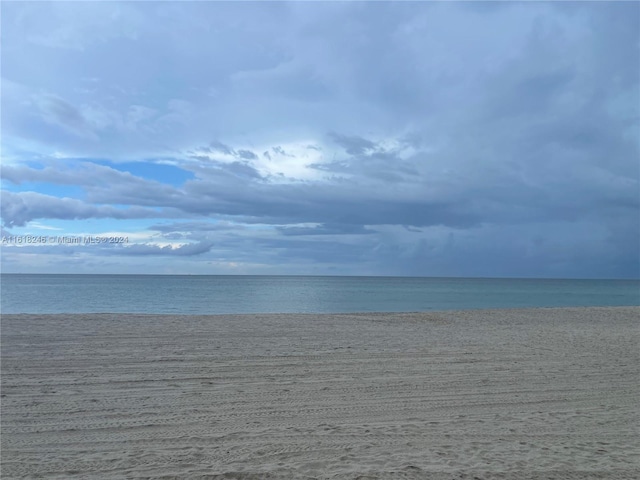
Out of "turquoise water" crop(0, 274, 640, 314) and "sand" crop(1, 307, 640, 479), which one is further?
"turquoise water" crop(0, 274, 640, 314)

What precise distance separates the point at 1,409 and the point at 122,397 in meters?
1.47

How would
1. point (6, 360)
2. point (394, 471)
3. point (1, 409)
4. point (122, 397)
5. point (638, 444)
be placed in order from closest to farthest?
1. point (394, 471)
2. point (638, 444)
3. point (1, 409)
4. point (122, 397)
5. point (6, 360)

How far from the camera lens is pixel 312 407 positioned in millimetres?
6746

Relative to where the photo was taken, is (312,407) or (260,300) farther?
(260,300)

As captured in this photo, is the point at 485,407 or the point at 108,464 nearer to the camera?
the point at 108,464

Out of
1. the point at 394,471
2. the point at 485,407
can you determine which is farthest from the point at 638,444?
the point at 394,471

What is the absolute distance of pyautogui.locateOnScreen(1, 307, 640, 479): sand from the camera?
192 inches

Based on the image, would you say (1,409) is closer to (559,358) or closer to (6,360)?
(6,360)

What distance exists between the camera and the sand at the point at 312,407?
487 cm

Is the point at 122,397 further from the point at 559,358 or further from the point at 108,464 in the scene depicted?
the point at 559,358

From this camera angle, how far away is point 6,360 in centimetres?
961

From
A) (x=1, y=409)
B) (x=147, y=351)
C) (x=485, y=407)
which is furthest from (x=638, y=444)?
(x=147, y=351)

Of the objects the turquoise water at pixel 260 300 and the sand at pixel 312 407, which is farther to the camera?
the turquoise water at pixel 260 300

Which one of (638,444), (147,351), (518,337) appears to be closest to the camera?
(638,444)
